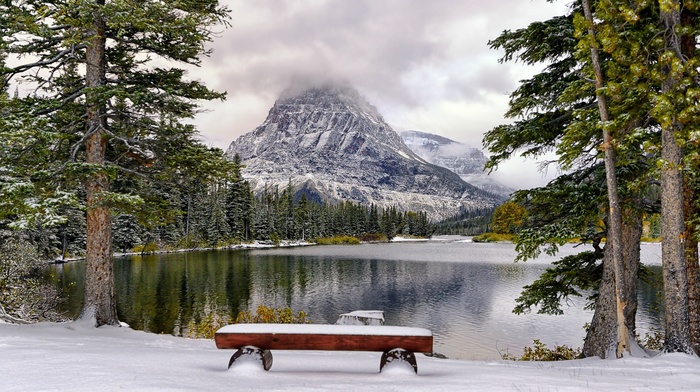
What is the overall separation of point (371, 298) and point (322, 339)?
970 inches

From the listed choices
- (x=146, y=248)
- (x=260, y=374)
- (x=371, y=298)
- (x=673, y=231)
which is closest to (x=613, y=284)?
(x=673, y=231)

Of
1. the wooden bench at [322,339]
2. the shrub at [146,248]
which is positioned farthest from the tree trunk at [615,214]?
the shrub at [146,248]

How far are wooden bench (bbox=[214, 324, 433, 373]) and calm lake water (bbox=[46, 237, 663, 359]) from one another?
13139mm

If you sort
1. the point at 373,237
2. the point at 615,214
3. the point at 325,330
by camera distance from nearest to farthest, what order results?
1. the point at 325,330
2. the point at 615,214
3. the point at 373,237

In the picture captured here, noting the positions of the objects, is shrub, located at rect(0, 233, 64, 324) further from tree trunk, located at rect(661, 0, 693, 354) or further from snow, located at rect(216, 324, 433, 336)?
tree trunk, located at rect(661, 0, 693, 354)

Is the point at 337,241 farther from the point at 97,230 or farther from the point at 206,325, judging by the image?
the point at 97,230

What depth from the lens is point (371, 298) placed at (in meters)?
Answer: 29.4

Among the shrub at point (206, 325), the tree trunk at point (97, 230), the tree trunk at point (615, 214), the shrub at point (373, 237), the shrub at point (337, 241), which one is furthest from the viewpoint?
the shrub at point (373, 237)

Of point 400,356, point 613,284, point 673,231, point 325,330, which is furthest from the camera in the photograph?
point 613,284

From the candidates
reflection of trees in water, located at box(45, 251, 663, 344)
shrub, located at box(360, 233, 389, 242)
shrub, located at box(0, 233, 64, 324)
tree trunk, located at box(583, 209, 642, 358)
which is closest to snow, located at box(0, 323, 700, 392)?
tree trunk, located at box(583, 209, 642, 358)

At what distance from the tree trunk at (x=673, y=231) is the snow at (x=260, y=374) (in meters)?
0.55

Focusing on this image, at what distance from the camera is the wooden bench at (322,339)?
5.48 meters

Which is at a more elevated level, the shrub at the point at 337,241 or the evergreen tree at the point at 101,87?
the evergreen tree at the point at 101,87

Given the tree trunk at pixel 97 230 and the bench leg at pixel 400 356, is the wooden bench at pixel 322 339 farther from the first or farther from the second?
the tree trunk at pixel 97 230
